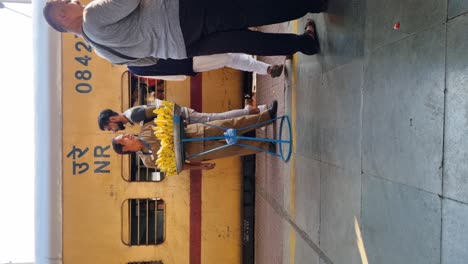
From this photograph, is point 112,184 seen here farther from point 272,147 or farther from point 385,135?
point 385,135

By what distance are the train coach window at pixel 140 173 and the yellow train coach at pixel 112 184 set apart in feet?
0.04

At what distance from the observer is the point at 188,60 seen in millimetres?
3531

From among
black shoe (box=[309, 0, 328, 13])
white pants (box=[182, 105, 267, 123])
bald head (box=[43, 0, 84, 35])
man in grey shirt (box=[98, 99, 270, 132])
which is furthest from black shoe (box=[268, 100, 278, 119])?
bald head (box=[43, 0, 84, 35])

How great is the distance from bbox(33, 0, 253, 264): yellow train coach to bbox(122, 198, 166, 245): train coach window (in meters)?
0.01

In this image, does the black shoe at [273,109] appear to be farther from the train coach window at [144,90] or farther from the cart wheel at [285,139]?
the train coach window at [144,90]

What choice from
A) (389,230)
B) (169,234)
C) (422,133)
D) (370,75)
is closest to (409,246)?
(389,230)

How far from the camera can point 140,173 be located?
Answer: 448cm

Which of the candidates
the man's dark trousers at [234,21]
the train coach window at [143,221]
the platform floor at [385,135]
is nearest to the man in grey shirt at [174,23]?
the man's dark trousers at [234,21]

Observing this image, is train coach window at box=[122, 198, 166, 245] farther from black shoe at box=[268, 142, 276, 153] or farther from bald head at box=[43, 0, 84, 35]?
bald head at box=[43, 0, 84, 35]

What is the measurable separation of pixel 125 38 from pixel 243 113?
6.40 feet

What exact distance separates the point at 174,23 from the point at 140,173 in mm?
2672

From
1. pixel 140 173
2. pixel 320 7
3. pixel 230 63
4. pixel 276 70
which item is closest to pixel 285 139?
pixel 276 70

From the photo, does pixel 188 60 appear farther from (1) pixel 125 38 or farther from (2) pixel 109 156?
(2) pixel 109 156

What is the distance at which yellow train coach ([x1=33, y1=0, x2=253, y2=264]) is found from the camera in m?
3.98
